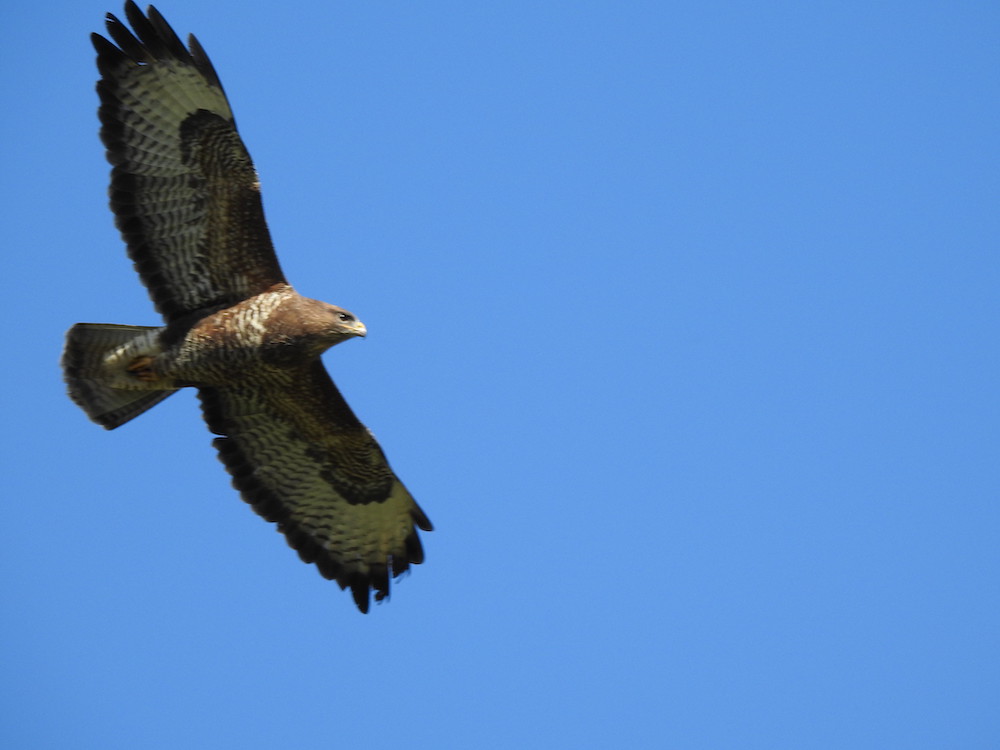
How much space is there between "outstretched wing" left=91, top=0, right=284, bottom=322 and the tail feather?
60cm

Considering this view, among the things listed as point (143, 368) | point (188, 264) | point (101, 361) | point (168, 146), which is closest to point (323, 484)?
point (143, 368)

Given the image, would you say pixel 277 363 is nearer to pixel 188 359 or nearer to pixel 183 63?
pixel 188 359

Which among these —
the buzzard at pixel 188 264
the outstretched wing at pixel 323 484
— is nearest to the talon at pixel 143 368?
the buzzard at pixel 188 264

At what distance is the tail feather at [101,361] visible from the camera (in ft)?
38.0

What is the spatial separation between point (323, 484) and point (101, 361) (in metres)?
2.19

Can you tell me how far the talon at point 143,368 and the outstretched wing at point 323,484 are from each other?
0.70 m

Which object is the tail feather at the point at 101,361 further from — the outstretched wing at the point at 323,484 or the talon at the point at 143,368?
the outstretched wing at the point at 323,484

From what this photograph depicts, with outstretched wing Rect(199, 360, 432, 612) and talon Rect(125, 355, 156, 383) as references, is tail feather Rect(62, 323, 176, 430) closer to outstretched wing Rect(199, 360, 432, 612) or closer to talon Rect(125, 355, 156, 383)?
talon Rect(125, 355, 156, 383)

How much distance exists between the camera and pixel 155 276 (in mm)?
11586

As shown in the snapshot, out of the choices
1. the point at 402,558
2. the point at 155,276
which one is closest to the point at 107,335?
the point at 155,276

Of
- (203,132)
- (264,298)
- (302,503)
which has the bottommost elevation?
(302,503)

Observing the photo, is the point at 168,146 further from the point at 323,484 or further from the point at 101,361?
the point at 323,484

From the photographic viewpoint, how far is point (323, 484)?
12.6 metres

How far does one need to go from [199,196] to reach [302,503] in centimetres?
286
